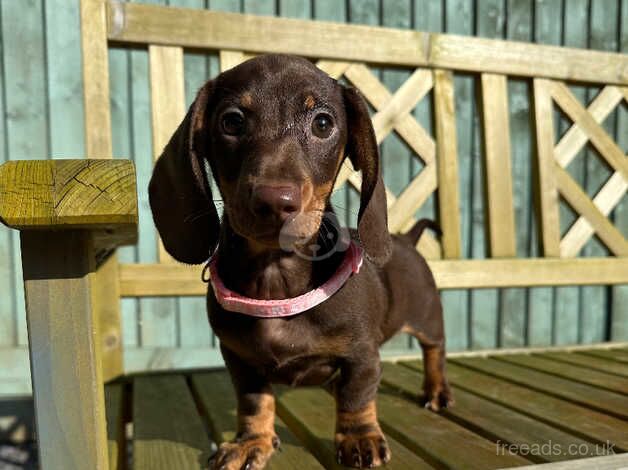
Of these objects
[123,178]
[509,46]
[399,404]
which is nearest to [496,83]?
[509,46]

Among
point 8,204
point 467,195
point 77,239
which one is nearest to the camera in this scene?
point 8,204

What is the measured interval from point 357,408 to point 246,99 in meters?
0.97

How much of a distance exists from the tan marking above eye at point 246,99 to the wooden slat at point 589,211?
96.9 inches

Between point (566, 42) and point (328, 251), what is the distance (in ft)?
9.96

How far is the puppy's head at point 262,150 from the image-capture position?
4.50 feet

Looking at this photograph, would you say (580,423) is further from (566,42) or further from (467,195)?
(566,42)

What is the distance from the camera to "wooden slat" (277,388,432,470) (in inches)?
62.5

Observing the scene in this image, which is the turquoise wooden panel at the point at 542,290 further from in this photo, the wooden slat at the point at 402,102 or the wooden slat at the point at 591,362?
the wooden slat at the point at 402,102

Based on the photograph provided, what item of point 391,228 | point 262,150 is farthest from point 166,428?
point 391,228

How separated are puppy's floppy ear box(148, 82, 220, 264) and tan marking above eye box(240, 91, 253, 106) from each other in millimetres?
173

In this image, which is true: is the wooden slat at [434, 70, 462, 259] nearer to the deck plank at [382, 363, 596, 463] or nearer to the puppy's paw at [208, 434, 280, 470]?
the deck plank at [382, 363, 596, 463]

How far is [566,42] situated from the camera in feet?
12.2

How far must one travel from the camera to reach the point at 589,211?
11.0 ft

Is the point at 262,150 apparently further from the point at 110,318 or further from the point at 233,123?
the point at 110,318
